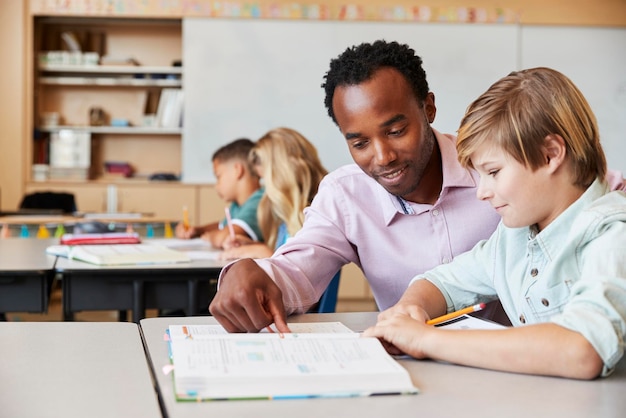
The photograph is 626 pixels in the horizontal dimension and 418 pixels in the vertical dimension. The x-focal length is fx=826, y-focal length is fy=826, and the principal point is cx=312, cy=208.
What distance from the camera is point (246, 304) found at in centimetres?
130

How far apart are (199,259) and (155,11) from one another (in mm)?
3581

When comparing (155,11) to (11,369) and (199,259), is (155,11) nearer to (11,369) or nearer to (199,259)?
(199,259)

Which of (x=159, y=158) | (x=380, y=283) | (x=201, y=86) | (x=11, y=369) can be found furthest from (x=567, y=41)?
(x=11, y=369)

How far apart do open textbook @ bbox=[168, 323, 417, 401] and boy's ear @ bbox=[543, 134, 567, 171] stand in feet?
1.25

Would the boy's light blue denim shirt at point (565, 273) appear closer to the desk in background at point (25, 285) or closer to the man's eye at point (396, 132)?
the man's eye at point (396, 132)

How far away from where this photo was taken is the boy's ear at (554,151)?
1229 mm

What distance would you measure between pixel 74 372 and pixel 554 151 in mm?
756

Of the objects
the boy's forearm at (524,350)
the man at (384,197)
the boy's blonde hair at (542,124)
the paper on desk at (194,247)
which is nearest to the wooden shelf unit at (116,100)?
the paper on desk at (194,247)

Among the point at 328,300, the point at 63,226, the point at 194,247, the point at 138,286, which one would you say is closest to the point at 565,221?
the point at 328,300

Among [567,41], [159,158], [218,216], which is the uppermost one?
[567,41]

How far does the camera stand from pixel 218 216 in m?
6.07

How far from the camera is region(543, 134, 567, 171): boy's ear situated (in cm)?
123

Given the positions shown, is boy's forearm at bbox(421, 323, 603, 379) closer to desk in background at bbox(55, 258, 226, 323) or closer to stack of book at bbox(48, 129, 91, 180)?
desk in background at bbox(55, 258, 226, 323)

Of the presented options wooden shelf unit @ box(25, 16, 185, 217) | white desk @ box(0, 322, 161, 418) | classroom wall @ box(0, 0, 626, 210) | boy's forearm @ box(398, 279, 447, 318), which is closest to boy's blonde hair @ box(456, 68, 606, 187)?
boy's forearm @ box(398, 279, 447, 318)
